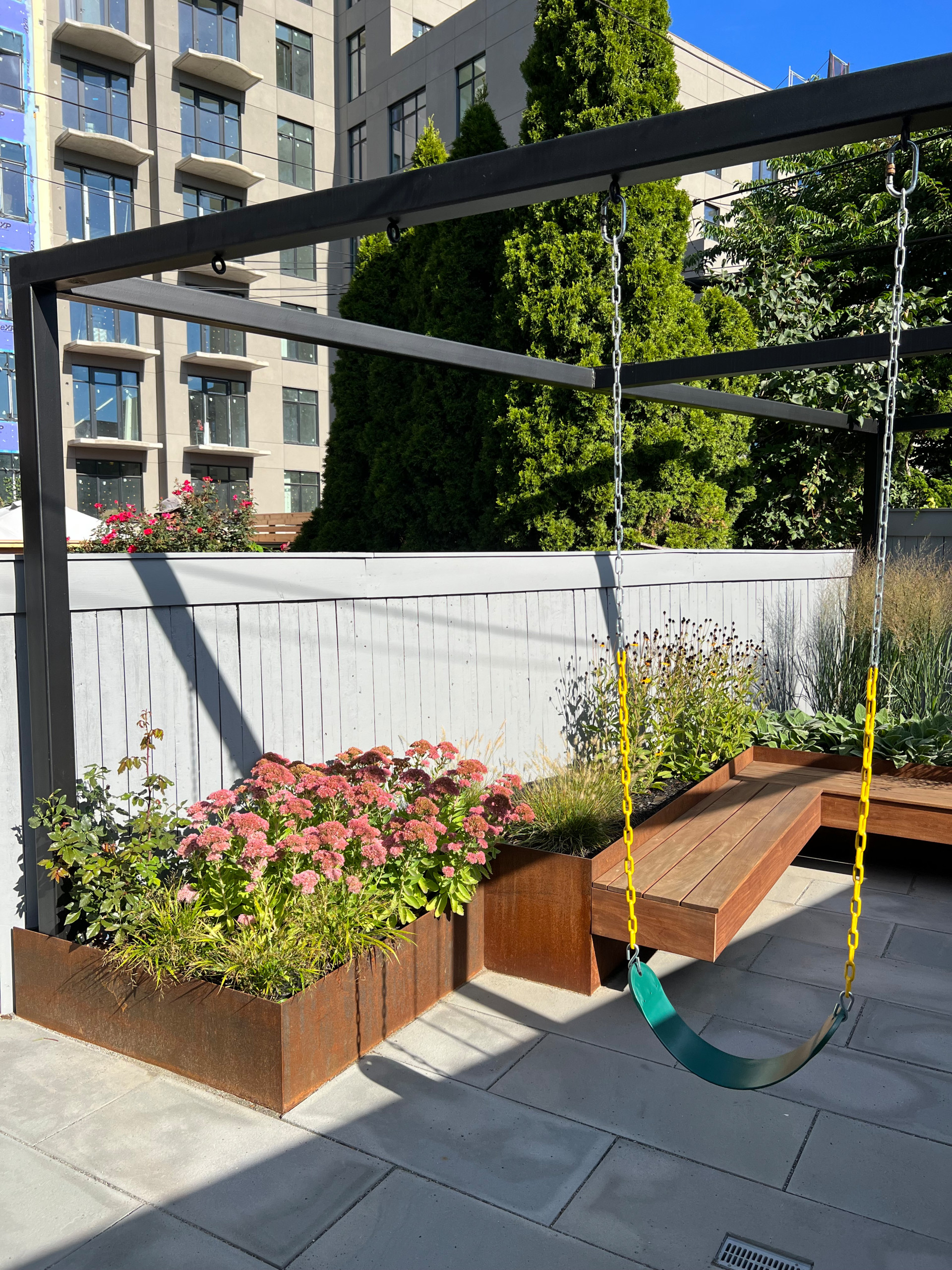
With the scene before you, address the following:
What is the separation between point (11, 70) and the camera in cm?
2003

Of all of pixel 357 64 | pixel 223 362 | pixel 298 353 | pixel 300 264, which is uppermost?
pixel 357 64

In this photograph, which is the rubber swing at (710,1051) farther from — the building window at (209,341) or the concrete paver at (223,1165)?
the building window at (209,341)

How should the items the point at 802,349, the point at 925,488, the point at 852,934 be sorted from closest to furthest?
the point at 852,934 → the point at 802,349 → the point at 925,488

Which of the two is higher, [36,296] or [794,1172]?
[36,296]

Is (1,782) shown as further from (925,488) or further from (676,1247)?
(925,488)

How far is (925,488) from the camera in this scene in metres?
9.98

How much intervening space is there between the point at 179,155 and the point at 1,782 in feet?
78.9

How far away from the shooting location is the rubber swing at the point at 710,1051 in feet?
7.15

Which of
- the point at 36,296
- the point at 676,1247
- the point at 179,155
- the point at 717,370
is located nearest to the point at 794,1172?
the point at 676,1247

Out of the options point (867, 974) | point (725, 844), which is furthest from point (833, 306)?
point (867, 974)

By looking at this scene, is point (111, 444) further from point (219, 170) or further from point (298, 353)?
point (219, 170)

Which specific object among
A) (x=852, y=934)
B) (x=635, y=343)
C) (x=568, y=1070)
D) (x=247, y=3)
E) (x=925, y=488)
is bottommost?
(x=568, y=1070)

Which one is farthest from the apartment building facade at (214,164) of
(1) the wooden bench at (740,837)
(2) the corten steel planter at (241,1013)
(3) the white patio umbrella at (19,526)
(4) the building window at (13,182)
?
(2) the corten steel planter at (241,1013)

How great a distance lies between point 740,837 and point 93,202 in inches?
924
